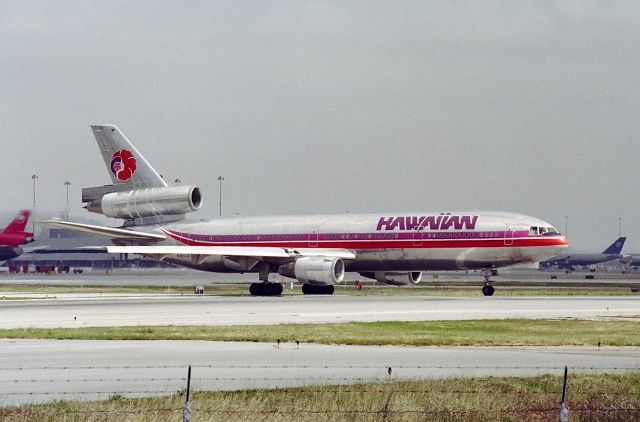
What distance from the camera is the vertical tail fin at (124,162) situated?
268ft

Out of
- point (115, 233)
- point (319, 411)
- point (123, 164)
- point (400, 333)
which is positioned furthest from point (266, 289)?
point (319, 411)

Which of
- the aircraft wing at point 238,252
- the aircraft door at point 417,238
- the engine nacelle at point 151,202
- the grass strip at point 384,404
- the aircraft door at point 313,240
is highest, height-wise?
the engine nacelle at point 151,202

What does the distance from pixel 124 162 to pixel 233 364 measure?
187 ft

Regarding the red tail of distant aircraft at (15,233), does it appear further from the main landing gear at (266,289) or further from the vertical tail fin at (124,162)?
the main landing gear at (266,289)

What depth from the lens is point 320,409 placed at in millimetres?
18984

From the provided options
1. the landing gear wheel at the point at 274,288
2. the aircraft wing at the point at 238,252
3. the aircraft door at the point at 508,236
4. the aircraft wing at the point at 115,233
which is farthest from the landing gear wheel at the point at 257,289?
the aircraft door at the point at 508,236

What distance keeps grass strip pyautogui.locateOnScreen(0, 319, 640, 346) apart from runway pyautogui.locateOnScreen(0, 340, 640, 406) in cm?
147

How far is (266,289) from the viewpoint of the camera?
2889 inches

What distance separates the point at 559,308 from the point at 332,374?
29.3 metres

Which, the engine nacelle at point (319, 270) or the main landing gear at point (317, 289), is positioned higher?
the engine nacelle at point (319, 270)

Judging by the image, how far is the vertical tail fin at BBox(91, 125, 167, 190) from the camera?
81.7m

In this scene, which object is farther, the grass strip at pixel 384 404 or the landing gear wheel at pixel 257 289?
the landing gear wheel at pixel 257 289

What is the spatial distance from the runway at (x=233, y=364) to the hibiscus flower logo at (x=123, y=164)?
49291 mm

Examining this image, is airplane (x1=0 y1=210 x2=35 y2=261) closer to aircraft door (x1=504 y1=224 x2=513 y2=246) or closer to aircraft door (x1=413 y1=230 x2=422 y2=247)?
aircraft door (x1=413 y1=230 x2=422 y2=247)
